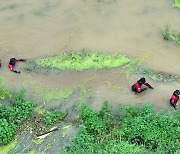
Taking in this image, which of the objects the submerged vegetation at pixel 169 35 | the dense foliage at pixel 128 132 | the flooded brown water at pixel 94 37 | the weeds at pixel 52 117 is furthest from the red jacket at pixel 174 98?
the weeds at pixel 52 117

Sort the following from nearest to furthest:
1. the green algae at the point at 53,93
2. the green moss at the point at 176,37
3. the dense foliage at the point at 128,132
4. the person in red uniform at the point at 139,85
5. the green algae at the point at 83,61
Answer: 1. the dense foliage at the point at 128,132
2. the person in red uniform at the point at 139,85
3. the green algae at the point at 53,93
4. the green algae at the point at 83,61
5. the green moss at the point at 176,37

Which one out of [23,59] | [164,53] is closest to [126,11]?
[164,53]

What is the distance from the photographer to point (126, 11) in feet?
42.2

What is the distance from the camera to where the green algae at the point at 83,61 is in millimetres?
11406

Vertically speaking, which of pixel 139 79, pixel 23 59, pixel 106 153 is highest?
pixel 23 59

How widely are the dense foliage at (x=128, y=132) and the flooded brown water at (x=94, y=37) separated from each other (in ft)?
2.05

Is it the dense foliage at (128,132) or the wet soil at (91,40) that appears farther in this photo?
the wet soil at (91,40)

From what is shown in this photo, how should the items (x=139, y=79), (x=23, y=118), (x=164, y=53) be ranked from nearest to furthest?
(x=23, y=118)
(x=139, y=79)
(x=164, y=53)

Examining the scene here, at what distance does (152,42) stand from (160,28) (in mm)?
610

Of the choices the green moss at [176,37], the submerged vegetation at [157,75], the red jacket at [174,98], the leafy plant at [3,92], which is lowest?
the red jacket at [174,98]

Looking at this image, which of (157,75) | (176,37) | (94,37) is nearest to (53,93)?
(94,37)

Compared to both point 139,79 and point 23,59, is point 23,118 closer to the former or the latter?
point 23,59

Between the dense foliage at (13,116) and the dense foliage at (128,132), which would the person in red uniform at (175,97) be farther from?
the dense foliage at (13,116)

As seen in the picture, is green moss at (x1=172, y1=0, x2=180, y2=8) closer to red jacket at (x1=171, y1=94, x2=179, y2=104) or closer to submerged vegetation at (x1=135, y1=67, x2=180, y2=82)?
submerged vegetation at (x1=135, y1=67, x2=180, y2=82)
